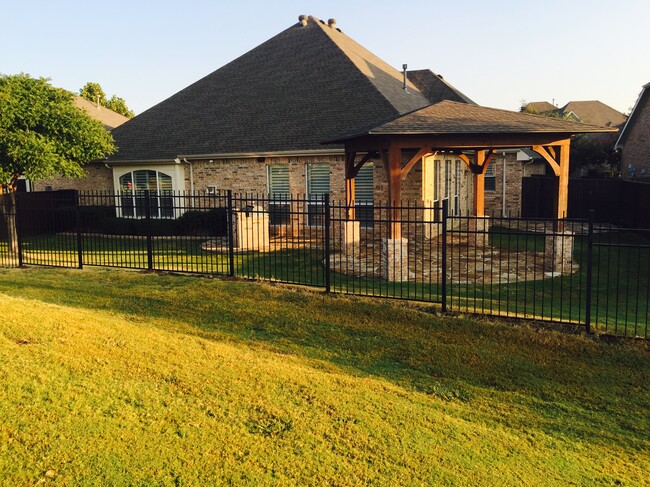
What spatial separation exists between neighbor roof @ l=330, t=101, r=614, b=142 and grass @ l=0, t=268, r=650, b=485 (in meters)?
4.86

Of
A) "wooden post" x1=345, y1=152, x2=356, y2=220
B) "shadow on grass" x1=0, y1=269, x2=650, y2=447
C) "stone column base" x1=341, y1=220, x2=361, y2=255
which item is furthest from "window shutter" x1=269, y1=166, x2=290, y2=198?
"shadow on grass" x1=0, y1=269, x2=650, y2=447

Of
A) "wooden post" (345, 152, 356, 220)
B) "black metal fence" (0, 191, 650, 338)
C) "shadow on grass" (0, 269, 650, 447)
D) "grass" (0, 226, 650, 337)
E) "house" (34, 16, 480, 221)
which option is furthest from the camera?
"house" (34, 16, 480, 221)

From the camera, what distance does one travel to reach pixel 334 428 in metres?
4.87

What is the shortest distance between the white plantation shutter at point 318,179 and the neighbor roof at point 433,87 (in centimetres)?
1096

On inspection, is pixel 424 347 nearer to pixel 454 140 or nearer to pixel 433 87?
pixel 454 140

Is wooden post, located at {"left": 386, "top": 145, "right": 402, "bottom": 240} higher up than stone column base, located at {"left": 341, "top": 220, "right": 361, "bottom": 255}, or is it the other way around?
wooden post, located at {"left": 386, "top": 145, "right": 402, "bottom": 240}

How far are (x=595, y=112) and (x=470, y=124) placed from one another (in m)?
59.0

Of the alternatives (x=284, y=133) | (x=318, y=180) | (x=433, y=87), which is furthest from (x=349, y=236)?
(x=433, y=87)

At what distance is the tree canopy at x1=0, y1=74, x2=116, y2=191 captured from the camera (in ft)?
51.0

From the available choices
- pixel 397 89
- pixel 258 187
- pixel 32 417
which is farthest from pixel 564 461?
pixel 397 89

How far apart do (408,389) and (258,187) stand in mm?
15014

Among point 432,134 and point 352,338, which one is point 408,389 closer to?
point 352,338

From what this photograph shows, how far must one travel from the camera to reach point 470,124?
12992 mm

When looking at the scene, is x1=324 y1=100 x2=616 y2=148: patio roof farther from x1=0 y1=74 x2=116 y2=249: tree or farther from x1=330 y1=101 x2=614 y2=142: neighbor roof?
x1=0 y1=74 x2=116 y2=249: tree
